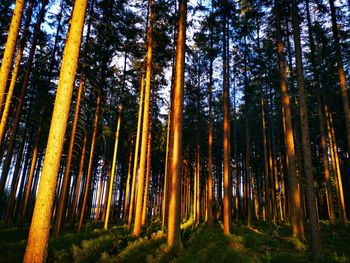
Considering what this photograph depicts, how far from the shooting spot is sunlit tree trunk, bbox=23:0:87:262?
197 inches

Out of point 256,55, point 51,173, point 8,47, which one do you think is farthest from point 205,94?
point 51,173

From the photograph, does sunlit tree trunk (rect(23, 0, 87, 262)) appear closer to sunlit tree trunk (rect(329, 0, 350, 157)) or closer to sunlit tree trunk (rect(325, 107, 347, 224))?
sunlit tree trunk (rect(329, 0, 350, 157))

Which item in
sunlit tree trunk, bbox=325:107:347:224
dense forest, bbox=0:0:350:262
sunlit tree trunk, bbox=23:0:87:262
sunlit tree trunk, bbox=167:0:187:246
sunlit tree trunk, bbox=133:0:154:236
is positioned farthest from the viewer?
sunlit tree trunk, bbox=325:107:347:224

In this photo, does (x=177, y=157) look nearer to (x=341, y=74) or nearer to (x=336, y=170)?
(x=341, y=74)

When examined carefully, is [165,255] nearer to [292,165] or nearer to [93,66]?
[292,165]

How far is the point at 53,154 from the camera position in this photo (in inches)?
221

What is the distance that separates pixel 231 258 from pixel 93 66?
15.0m

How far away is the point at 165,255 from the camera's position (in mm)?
7270

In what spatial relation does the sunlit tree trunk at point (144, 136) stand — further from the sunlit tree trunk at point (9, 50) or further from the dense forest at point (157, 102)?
the sunlit tree trunk at point (9, 50)

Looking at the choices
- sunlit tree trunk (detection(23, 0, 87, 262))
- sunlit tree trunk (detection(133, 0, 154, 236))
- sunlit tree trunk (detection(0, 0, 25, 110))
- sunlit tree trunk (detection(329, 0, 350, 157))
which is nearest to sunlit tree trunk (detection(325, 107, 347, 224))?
sunlit tree trunk (detection(329, 0, 350, 157))

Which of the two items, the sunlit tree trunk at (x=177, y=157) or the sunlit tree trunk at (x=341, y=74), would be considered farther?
the sunlit tree trunk at (x=341, y=74)

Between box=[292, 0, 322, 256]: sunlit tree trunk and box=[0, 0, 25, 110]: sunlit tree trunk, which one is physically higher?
box=[0, 0, 25, 110]: sunlit tree trunk

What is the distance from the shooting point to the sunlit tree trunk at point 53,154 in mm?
5016

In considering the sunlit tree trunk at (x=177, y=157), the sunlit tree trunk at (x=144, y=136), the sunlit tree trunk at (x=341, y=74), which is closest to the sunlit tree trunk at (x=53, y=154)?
the sunlit tree trunk at (x=177, y=157)
